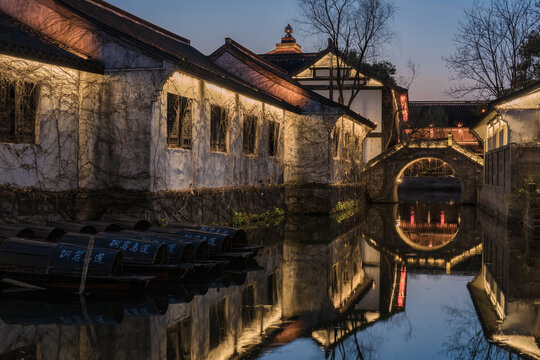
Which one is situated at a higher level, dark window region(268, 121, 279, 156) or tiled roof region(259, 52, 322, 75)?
tiled roof region(259, 52, 322, 75)

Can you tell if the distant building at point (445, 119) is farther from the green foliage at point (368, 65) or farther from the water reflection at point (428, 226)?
the water reflection at point (428, 226)

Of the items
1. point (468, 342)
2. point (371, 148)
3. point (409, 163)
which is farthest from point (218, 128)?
point (371, 148)

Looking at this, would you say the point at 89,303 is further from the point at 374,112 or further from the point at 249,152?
the point at 374,112

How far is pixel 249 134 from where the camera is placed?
21609mm

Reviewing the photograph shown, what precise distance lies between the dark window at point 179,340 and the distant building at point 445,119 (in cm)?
5151

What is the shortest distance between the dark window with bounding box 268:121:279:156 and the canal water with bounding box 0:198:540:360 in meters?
9.78

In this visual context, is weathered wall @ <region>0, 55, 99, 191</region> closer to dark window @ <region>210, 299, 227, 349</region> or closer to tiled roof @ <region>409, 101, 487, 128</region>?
dark window @ <region>210, 299, 227, 349</region>

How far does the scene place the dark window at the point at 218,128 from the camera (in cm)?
1839

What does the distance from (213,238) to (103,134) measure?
423cm

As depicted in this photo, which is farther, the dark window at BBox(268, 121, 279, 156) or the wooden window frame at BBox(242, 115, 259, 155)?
the dark window at BBox(268, 121, 279, 156)

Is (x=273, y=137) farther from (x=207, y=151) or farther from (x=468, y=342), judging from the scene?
(x=468, y=342)

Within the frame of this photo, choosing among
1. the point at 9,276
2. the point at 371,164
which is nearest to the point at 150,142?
the point at 9,276

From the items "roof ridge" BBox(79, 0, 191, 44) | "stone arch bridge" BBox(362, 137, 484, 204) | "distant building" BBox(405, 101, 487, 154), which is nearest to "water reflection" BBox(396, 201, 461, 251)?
"stone arch bridge" BBox(362, 137, 484, 204)

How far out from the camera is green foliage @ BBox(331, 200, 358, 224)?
24878 millimetres
